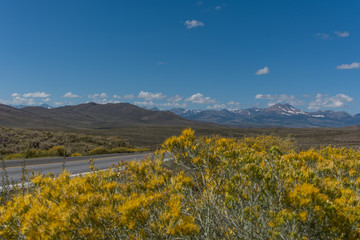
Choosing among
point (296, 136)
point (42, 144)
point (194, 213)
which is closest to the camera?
point (194, 213)

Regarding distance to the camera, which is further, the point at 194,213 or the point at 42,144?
the point at 42,144

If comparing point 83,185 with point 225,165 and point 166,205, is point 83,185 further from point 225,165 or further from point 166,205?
point 225,165

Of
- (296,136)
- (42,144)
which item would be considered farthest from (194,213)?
(296,136)

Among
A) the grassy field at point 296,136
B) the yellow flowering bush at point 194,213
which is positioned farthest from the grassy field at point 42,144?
the yellow flowering bush at point 194,213

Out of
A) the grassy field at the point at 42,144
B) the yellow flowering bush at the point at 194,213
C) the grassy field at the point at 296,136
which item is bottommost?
the grassy field at the point at 296,136

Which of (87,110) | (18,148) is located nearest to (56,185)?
(18,148)

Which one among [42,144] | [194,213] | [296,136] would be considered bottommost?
[296,136]

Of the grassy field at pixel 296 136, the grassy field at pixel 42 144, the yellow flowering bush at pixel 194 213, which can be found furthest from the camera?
the grassy field at pixel 296 136

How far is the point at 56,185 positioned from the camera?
1.88 meters

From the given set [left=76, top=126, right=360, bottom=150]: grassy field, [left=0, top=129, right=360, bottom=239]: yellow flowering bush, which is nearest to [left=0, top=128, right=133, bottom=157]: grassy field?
[left=76, top=126, right=360, bottom=150]: grassy field

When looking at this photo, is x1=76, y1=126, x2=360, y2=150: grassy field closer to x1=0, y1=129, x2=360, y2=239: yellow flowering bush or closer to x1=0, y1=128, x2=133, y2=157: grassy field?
x1=0, y1=128, x2=133, y2=157: grassy field

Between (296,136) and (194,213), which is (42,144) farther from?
(296,136)

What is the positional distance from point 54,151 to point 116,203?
14.4 meters

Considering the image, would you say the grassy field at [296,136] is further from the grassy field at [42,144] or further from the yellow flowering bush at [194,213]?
the yellow flowering bush at [194,213]
